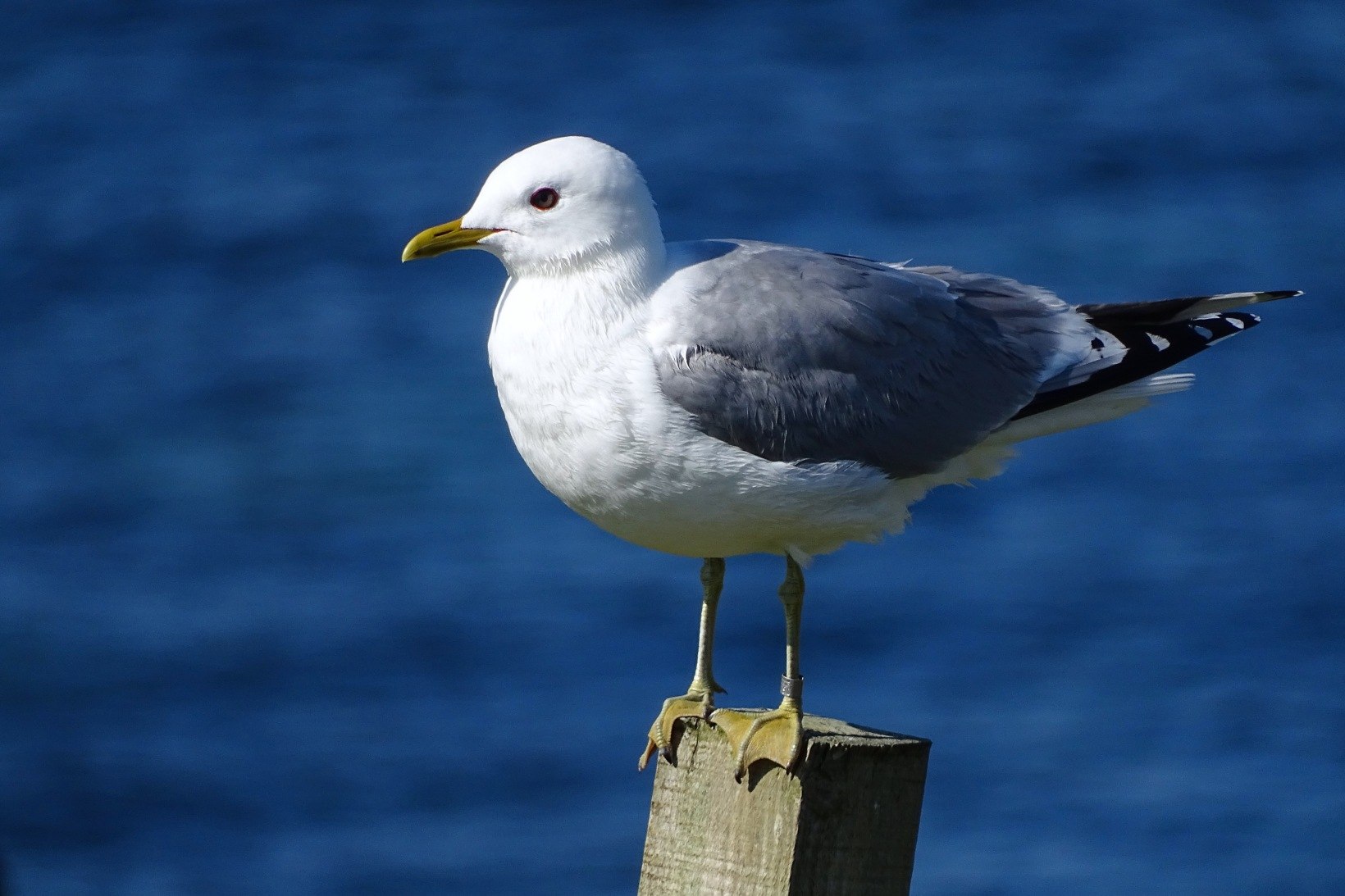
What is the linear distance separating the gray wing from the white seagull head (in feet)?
0.57

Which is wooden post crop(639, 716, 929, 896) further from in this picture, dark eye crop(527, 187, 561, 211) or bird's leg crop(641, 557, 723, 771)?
dark eye crop(527, 187, 561, 211)

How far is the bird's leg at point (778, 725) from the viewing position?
3.69m

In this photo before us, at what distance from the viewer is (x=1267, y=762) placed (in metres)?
9.70

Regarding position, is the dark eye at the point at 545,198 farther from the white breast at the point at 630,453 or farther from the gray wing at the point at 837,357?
the gray wing at the point at 837,357

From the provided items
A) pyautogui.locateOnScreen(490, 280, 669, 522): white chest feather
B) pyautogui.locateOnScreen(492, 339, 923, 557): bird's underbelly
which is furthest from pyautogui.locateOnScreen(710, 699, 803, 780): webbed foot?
pyautogui.locateOnScreen(490, 280, 669, 522): white chest feather

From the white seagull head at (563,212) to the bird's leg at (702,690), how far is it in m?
0.89

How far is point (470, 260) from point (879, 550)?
405 centimetres

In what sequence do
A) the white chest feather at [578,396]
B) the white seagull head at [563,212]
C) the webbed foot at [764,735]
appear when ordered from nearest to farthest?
the webbed foot at [764,735]
the white chest feather at [578,396]
the white seagull head at [563,212]

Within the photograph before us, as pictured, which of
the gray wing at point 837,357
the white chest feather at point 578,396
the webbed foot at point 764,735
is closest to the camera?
the webbed foot at point 764,735

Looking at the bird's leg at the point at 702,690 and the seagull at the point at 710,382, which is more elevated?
the seagull at the point at 710,382

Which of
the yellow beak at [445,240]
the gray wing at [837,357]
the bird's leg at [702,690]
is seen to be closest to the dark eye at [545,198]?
the yellow beak at [445,240]

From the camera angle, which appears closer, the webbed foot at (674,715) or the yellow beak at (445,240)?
the webbed foot at (674,715)

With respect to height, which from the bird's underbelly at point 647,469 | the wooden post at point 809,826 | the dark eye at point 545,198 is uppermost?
the dark eye at point 545,198

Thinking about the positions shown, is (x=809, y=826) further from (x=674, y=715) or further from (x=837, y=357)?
(x=837, y=357)
